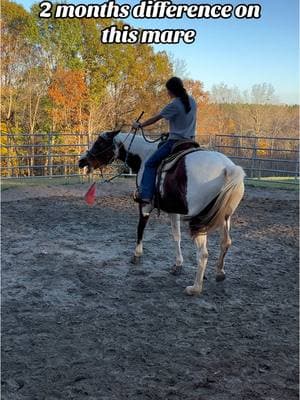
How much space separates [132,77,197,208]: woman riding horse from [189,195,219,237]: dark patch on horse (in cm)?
77

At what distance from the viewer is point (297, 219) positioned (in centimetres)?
806

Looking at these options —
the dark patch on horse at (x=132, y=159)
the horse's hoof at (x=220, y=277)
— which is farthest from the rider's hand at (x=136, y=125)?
the horse's hoof at (x=220, y=277)

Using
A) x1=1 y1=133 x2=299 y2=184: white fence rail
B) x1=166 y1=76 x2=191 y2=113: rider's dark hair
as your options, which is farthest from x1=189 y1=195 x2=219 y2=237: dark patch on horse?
x1=1 y1=133 x2=299 y2=184: white fence rail

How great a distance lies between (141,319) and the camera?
11.8 ft

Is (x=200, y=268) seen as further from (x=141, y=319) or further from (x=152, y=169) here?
(x=152, y=169)

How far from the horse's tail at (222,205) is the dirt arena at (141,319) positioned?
0.77 m

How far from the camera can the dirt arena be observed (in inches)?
104

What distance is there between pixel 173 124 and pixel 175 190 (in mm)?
767

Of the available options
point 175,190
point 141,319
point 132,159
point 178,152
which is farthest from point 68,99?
point 141,319

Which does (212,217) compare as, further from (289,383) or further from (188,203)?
(289,383)

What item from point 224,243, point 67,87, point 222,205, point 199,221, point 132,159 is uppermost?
point 67,87

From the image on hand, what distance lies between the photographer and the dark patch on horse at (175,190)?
4227 mm

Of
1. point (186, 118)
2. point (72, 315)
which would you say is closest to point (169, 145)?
point (186, 118)

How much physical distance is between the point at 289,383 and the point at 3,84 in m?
21.8
